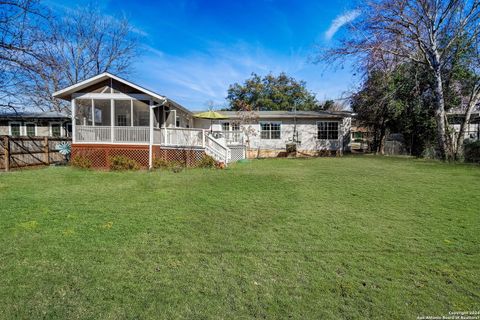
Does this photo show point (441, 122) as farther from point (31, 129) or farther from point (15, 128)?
point (15, 128)

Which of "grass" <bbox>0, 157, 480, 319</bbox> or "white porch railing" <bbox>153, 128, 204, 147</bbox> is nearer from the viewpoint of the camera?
"grass" <bbox>0, 157, 480, 319</bbox>

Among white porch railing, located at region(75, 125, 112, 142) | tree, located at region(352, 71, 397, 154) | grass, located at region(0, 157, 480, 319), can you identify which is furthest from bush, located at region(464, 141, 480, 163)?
white porch railing, located at region(75, 125, 112, 142)

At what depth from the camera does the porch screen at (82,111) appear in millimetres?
12125

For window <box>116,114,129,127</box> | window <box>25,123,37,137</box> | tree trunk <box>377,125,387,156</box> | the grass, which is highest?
window <box>116,114,129,127</box>

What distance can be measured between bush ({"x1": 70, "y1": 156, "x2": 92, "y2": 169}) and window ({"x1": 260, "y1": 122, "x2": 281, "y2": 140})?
11.4m

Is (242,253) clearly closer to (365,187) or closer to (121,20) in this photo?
(365,187)

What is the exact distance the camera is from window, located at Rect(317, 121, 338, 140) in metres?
19.2

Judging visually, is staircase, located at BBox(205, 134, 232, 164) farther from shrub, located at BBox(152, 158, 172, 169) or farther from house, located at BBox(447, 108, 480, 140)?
house, located at BBox(447, 108, 480, 140)

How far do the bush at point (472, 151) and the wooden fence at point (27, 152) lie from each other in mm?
21805

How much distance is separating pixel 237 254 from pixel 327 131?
1722 centimetres

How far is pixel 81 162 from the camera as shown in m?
11.4

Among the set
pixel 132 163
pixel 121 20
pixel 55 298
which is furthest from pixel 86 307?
pixel 121 20

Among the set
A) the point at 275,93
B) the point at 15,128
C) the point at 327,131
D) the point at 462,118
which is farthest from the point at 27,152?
the point at 275,93

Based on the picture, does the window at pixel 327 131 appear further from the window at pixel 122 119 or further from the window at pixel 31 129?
the window at pixel 31 129
